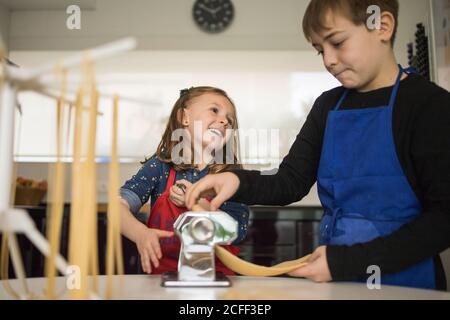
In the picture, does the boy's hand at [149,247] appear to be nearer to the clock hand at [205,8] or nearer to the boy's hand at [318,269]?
the boy's hand at [318,269]

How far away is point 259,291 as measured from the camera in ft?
1.83

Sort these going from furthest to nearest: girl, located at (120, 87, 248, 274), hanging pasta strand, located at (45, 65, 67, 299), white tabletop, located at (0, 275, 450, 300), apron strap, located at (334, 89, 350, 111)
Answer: girl, located at (120, 87, 248, 274), apron strap, located at (334, 89, 350, 111), white tabletop, located at (0, 275, 450, 300), hanging pasta strand, located at (45, 65, 67, 299)

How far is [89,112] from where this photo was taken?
0.40m

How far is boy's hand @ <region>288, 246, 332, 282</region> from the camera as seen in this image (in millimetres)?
610

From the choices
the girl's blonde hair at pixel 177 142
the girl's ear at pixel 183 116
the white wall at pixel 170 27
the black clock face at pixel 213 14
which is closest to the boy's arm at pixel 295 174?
the girl's blonde hair at pixel 177 142

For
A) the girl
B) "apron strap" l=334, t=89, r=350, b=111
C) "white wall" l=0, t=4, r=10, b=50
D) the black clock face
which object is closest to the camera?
"apron strap" l=334, t=89, r=350, b=111

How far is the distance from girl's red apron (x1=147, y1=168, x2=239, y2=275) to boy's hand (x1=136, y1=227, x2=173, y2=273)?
0.11 metres

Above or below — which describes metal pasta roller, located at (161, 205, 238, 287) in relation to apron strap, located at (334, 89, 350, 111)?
below

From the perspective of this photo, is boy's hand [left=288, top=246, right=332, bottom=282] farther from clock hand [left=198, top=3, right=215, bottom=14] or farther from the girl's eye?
clock hand [left=198, top=3, right=215, bottom=14]

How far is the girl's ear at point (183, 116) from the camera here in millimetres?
1139

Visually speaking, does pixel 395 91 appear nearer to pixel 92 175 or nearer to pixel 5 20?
pixel 92 175

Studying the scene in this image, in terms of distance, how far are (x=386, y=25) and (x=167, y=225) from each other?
0.57 m

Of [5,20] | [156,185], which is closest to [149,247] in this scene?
[156,185]

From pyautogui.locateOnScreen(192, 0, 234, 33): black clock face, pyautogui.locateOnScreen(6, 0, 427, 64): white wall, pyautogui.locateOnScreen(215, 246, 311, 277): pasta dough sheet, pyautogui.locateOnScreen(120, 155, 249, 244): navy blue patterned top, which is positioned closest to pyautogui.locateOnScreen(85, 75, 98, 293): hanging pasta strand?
pyautogui.locateOnScreen(215, 246, 311, 277): pasta dough sheet
